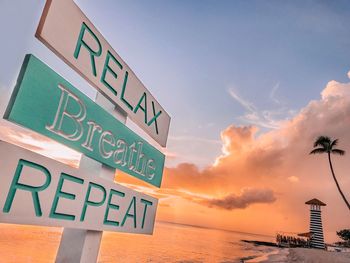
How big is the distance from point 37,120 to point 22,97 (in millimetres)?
214

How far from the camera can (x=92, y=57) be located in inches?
99.2

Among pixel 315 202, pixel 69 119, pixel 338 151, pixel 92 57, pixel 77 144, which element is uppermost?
pixel 338 151

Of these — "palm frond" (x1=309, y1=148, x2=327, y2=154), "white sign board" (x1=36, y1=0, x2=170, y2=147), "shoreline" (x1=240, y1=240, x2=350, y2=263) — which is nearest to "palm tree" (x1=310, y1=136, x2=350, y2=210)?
"palm frond" (x1=309, y1=148, x2=327, y2=154)

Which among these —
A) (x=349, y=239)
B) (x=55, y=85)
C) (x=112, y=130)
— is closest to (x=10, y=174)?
(x=55, y=85)

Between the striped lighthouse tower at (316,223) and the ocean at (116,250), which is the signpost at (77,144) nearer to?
the ocean at (116,250)

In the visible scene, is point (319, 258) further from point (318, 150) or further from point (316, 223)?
point (318, 150)

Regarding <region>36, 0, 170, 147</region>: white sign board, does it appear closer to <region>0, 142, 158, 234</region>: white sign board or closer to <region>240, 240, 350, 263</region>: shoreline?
<region>0, 142, 158, 234</region>: white sign board

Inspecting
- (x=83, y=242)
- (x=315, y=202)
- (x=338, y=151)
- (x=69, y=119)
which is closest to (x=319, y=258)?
(x=315, y=202)

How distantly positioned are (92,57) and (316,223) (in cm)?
2942

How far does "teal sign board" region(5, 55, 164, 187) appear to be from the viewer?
1806 mm

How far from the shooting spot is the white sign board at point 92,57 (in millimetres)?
2078

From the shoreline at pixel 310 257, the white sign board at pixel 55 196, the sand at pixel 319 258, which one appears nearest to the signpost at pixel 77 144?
the white sign board at pixel 55 196

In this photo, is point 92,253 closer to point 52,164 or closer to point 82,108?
point 52,164

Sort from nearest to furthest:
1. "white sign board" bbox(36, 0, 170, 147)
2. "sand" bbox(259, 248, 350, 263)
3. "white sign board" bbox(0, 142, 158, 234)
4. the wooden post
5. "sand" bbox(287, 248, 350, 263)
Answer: "white sign board" bbox(0, 142, 158, 234), "white sign board" bbox(36, 0, 170, 147), the wooden post, "sand" bbox(287, 248, 350, 263), "sand" bbox(259, 248, 350, 263)
